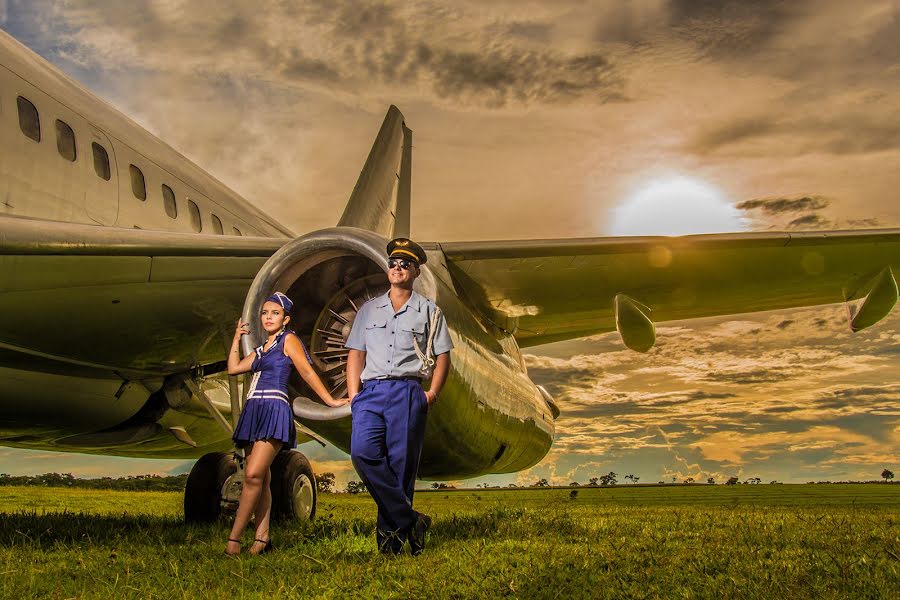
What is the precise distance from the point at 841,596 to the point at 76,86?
7.21 m

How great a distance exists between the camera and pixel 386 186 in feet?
42.0

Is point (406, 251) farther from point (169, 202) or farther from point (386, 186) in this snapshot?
point (386, 186)

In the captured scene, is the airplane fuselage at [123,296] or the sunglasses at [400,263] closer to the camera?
the sunglasses at [400,263]

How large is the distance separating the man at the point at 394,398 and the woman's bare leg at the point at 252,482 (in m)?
0.52

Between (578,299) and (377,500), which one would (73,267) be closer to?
(377,500)

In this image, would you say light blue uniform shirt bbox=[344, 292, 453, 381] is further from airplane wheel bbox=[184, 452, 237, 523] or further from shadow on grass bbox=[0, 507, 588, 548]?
airplane wheel bbox=[184, 452, 237, 523]

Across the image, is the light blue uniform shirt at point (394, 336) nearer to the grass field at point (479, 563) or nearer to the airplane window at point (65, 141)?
the grass field at point (479, 563)

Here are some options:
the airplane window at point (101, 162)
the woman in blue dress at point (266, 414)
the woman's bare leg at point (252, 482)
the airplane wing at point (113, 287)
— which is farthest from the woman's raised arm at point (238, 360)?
the airplane window at point (101, 162)

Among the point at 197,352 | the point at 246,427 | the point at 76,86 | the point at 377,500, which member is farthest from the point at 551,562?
the point at 76,86

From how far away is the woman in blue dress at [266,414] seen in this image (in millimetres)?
4289

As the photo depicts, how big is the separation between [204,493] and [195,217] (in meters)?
3.16

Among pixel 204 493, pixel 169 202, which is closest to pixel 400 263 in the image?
pixel 204 493

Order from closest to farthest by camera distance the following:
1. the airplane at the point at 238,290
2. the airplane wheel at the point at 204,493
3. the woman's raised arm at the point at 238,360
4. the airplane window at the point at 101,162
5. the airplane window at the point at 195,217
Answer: the woman's raised arm at the point at 238,360
the airplane at the point at 238,290
the airplane wheel at the point at 204,493
the airplane window at the point at 101,162
the airplane window at the point at 195,217

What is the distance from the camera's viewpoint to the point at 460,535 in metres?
5.27
